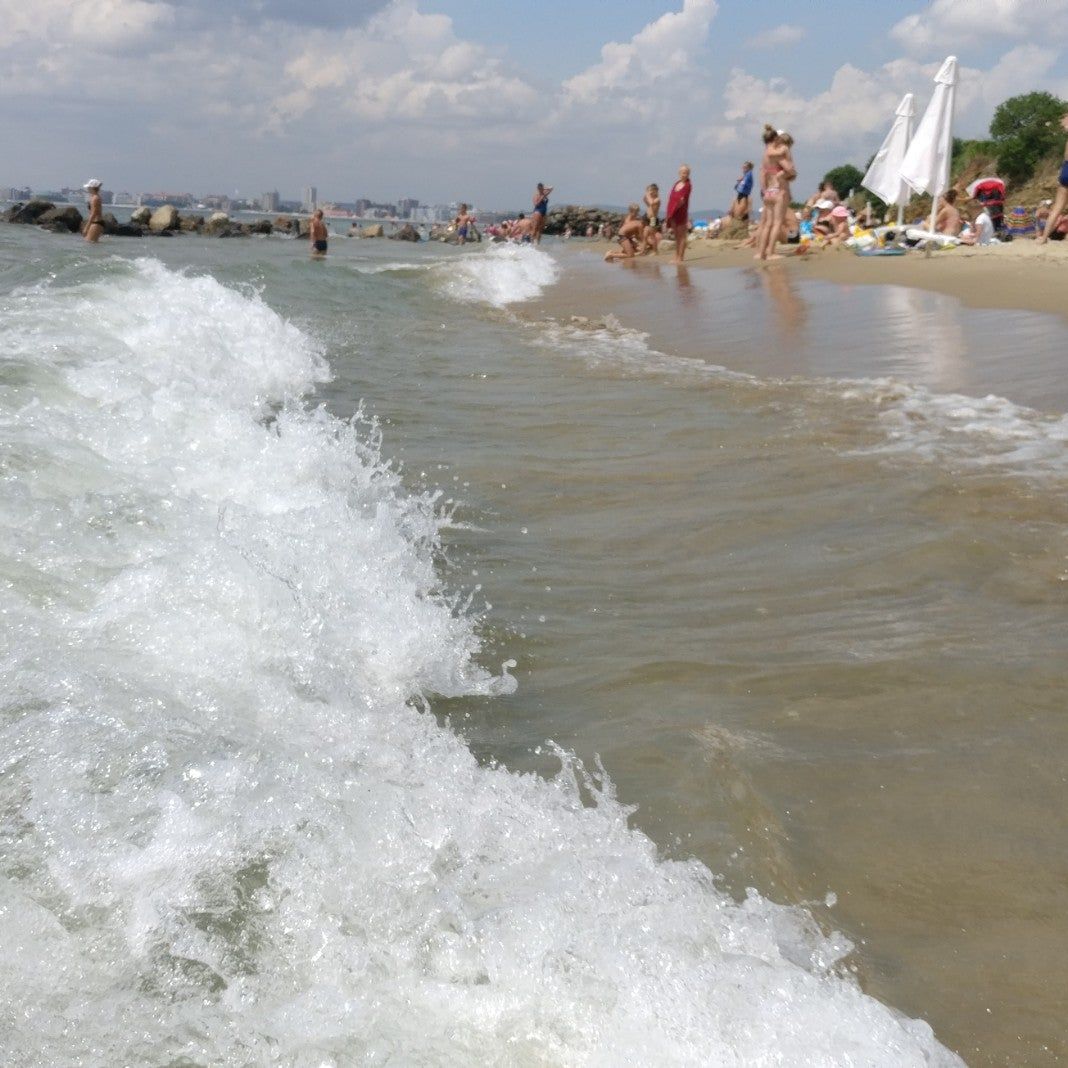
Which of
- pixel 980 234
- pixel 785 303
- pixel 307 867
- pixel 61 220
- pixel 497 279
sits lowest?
pixel 307 867

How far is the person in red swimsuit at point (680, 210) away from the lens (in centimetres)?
1819

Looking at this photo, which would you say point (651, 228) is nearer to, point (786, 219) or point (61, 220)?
point (786, 219)

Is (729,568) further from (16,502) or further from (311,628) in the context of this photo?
(16,502)

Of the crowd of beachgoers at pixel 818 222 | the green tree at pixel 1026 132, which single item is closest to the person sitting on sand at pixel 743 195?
the crowd of beachgoers at pixel 818 222

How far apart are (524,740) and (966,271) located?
12232 mm

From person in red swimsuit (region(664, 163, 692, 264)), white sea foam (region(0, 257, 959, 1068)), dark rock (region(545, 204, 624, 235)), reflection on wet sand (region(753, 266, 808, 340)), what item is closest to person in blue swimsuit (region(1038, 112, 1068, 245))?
reflection on wet sand (region(753, 266, 808, 340))

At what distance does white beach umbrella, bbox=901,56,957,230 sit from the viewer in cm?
1672

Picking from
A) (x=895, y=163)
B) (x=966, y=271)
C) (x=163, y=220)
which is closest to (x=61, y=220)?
(x=163, y=220)

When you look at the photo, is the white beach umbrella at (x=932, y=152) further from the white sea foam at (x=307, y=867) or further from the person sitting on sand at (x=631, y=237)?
the white sea foam at (x=307, y=867)

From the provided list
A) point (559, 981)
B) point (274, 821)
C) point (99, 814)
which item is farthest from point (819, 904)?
point (99, 814)

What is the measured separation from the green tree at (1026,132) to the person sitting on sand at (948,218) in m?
18.9

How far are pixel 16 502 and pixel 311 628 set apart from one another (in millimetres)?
1079

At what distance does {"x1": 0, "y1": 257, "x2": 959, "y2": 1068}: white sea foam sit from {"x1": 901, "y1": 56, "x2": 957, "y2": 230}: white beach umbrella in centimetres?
1660

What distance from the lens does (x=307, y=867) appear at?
5.72ft
